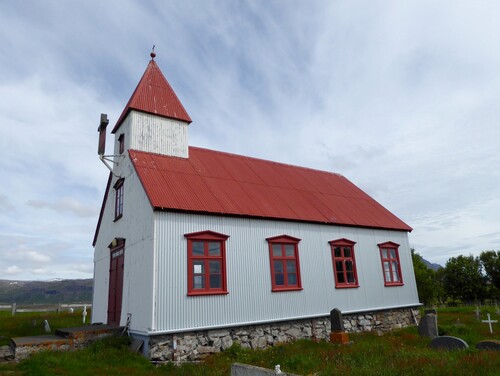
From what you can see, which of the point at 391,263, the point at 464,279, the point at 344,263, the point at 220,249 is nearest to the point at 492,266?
the point at 464,279

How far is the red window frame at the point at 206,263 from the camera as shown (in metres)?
13.2

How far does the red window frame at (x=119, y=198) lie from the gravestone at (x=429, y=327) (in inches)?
505

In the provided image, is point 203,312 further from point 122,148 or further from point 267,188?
point 122,148

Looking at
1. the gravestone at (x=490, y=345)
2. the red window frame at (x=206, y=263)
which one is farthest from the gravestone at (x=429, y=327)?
the red window frame at (x=206, y=263)

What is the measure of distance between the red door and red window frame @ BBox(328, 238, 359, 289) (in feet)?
29.7

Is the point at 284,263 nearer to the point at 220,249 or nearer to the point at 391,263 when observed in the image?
the point at 220,249

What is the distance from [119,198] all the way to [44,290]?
173163mm

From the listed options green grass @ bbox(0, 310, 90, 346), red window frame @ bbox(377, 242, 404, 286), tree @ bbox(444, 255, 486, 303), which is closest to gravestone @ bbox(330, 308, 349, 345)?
red window frame @ bbox(377, 242, 404, 286)

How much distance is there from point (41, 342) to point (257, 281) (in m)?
7.29

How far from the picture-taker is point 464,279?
1644 inches


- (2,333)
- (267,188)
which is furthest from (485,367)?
(2,333)

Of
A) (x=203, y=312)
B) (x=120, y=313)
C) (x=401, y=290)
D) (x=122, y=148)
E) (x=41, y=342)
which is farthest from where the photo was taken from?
(x=401, y=290)

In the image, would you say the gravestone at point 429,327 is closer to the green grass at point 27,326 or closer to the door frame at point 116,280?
the door frame at point 116,280

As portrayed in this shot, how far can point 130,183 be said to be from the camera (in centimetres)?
1549
